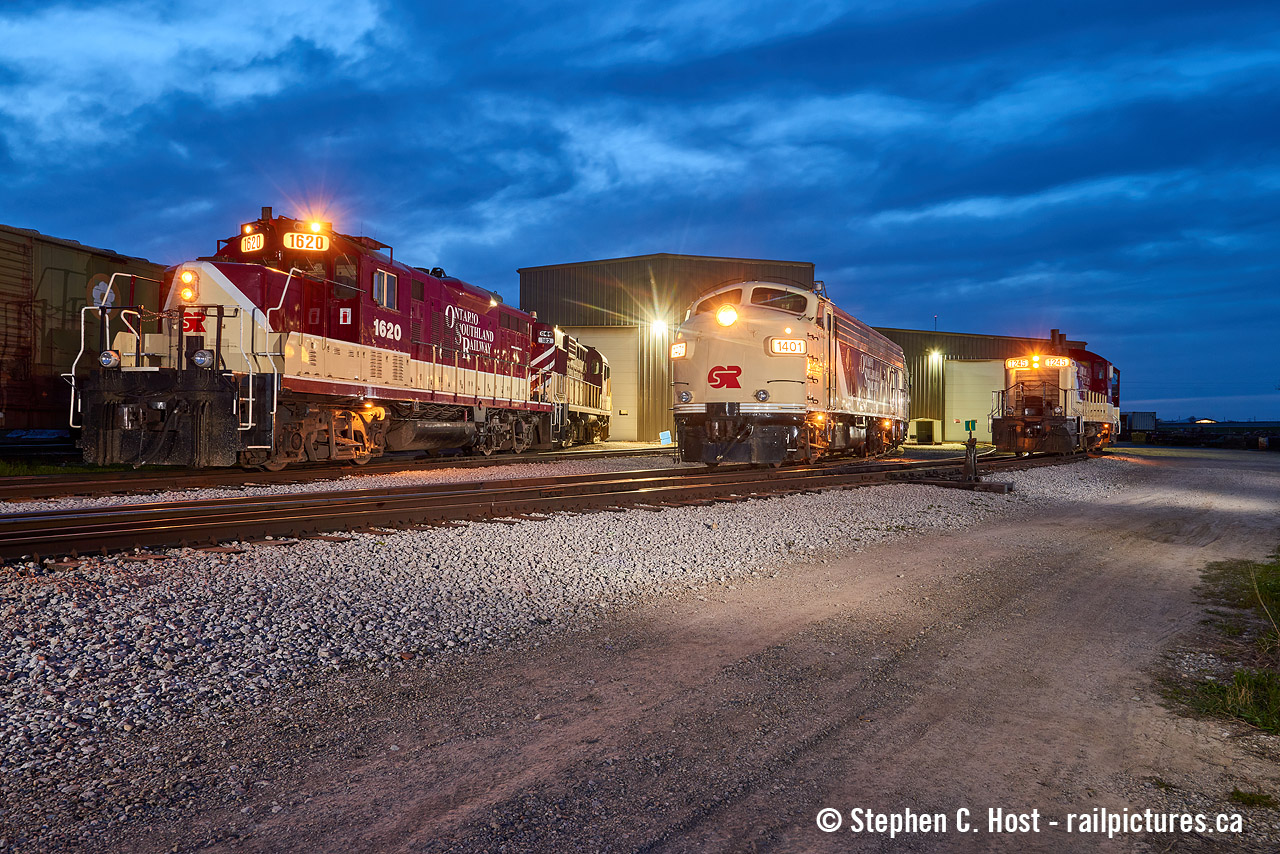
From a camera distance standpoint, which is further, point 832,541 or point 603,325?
point 603,325

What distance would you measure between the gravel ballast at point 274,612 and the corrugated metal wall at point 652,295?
22556mm

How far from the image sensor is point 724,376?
1333cm

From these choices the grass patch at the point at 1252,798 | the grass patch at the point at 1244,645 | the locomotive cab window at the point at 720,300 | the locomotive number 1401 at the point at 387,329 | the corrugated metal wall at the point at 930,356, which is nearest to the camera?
the grass patch at the point at 1252,798

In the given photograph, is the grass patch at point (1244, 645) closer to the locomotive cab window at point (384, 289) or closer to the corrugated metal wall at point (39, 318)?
the locomotive cab window at point (384, 289)

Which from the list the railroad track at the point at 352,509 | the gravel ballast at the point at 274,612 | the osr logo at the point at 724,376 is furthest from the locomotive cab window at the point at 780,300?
the gravel ballast at the point at 274,612

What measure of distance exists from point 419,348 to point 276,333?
3.30 meters

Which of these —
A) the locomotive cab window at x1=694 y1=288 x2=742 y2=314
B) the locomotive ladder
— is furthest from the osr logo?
the locomotive ladder

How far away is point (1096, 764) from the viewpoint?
2.77 meters

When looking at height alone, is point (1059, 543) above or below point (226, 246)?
below

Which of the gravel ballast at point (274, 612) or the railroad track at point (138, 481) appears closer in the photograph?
the gravel ballast at point (274, 612)

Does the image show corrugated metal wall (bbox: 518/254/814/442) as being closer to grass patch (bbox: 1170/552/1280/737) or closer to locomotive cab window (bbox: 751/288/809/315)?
locomotive cab window (bbox: 751/288/809/315)

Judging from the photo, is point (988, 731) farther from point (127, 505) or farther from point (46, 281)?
point (46, 281)

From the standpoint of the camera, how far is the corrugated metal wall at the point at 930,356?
131ft

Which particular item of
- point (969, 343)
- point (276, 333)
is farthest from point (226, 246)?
point (969, 343)
